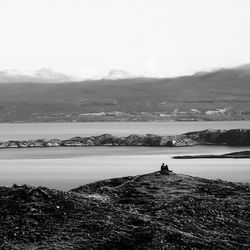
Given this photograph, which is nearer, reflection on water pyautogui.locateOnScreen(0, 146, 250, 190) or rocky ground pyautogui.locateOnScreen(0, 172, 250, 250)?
rocky ground pyautogui.locateOnScreen(0, 172, 250, 250)

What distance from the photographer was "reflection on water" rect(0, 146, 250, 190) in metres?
102

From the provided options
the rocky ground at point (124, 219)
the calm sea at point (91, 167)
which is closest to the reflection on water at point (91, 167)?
the calm sea at point (91, 167)

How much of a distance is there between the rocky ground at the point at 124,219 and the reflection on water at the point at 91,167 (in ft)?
144

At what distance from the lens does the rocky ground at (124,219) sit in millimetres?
33744

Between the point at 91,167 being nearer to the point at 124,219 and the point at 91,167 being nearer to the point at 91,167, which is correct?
the point at 91,167

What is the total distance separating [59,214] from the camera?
37375 millimetres

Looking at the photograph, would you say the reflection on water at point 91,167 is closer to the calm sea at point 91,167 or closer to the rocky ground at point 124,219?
the calm sea at point 91,167

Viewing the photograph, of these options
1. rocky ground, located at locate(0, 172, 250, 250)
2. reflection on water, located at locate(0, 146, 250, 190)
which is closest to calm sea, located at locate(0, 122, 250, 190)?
reflection on water, located at locate(0, 146, 250, 190)

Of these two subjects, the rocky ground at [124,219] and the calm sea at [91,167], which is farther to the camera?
the calm sea at [91,167]

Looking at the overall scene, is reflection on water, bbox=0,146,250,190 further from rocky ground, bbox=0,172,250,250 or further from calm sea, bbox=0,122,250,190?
rocky ground, bbox=0,172,250,250

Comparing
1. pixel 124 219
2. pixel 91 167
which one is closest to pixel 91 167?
pixel 91 167

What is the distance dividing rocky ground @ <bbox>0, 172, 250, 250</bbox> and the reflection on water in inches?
1725

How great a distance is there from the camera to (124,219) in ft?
123

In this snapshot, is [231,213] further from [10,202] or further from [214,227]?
[10,202]
